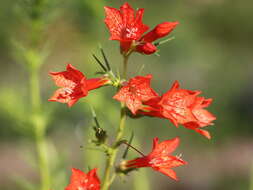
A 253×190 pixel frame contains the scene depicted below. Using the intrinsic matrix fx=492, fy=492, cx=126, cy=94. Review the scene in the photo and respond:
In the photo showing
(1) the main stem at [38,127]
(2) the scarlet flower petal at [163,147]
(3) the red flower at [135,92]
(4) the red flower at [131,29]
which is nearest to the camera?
(3) the red flower at [135,92]

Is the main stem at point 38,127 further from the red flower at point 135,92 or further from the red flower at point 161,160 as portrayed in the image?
the red flower at point 135,92

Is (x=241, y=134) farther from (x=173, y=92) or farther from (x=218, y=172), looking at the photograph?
(x=173, y=92)

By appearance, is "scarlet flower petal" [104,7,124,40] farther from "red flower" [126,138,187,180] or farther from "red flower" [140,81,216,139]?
"red flower" [126,138,187,180]

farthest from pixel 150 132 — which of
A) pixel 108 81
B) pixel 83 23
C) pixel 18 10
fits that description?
pixel 108 81

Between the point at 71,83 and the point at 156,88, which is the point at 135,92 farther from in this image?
the point at 156,88

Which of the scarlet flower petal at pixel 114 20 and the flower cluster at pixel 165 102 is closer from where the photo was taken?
the flower cluster at pixel 165 102

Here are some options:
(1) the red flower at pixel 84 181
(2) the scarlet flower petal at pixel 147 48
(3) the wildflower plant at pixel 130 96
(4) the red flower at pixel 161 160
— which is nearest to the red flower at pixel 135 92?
(3) the wildflower plant at pixel 130 96
